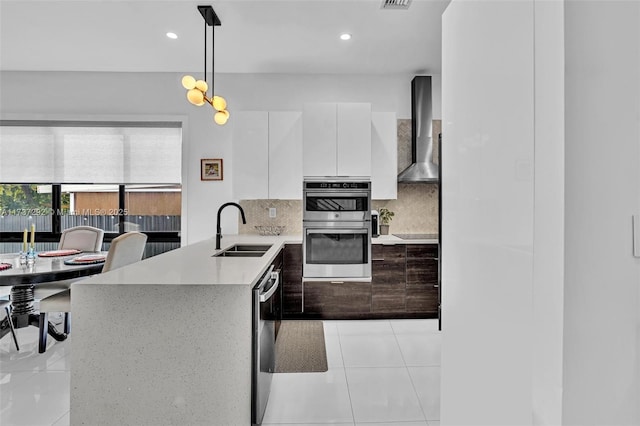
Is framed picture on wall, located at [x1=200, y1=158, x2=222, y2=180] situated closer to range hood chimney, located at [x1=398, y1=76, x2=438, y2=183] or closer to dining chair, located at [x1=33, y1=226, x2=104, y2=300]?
dining chair, located at [x1=33, y1=226, x2=104, y2=300]

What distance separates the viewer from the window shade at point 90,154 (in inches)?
167

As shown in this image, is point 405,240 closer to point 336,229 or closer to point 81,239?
point 336,229

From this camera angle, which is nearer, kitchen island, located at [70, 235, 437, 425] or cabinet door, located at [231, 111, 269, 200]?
kitchen island, located at [70, 235, 437, 425]

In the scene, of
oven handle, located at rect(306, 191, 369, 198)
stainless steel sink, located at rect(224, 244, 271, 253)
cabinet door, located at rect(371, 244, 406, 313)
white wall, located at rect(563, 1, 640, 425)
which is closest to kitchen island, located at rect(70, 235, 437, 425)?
white wall, located at rect(563, 1, 640, 425)

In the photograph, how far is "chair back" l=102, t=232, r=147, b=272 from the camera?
9.10 feet

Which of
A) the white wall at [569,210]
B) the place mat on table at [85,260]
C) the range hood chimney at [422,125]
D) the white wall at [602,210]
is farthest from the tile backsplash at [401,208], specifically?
the white wall at [602,210]

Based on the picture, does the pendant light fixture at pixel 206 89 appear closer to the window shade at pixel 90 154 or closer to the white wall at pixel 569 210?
the window shade at pixel 90 154

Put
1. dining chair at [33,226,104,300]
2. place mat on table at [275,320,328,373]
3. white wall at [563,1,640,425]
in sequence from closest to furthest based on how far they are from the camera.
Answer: white wall at [563,1,640,425] → place mat on table at [275,320,328,373] → dining chair at [33,226,104,300]

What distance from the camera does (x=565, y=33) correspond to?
0.69m

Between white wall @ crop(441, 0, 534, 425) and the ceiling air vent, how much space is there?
1.70 m

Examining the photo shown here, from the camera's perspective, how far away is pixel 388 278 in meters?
3.75

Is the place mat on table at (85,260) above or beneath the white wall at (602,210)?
beneath

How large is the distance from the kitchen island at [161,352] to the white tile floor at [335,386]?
1.66 ft

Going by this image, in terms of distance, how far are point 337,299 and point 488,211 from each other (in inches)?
115
